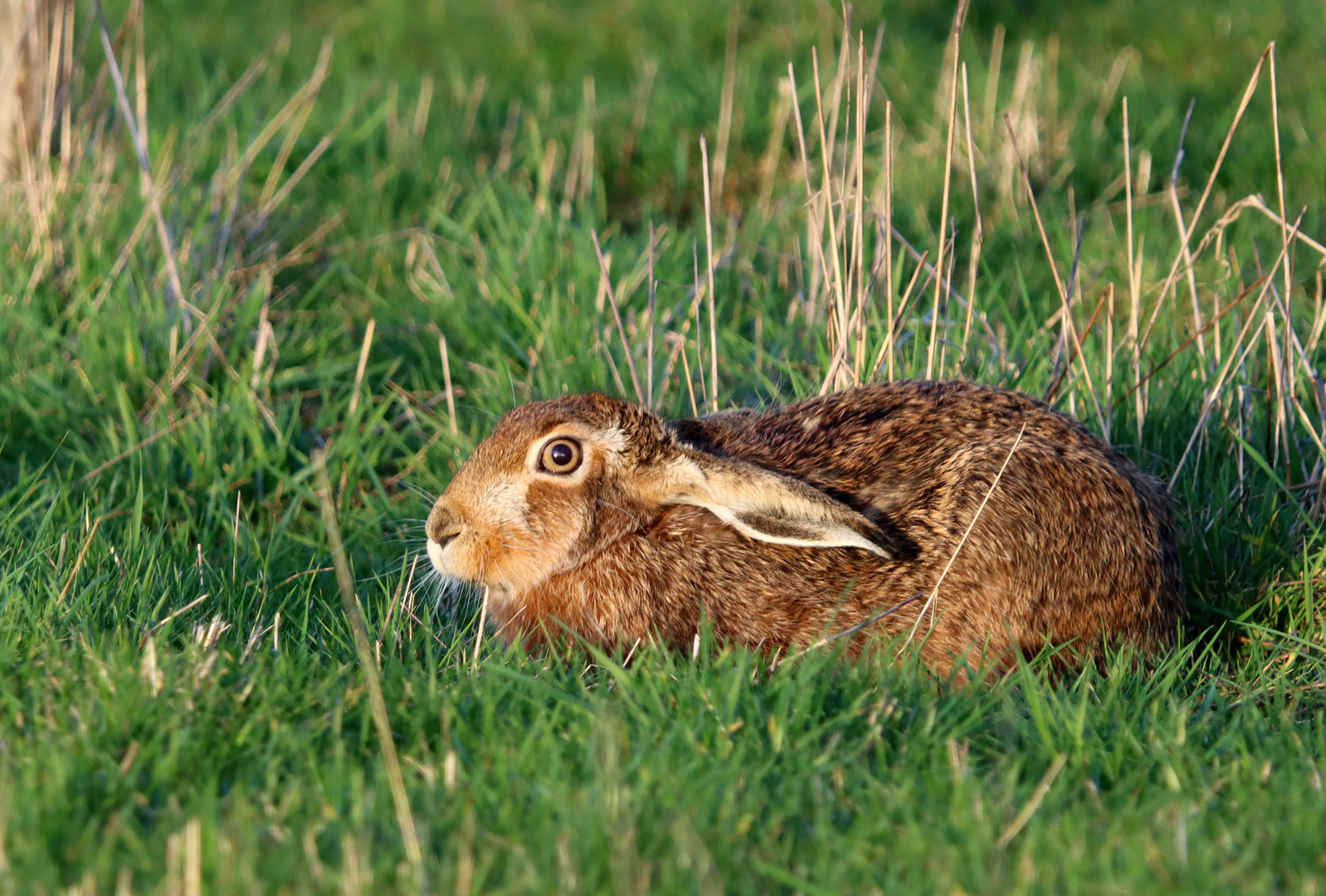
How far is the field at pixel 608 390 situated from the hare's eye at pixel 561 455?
21.4 inches

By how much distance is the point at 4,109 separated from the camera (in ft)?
21.1

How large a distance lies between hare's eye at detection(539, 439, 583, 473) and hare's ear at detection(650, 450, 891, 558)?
358mm

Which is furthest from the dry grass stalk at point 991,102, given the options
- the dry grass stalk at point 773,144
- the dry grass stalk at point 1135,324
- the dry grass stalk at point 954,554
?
the dry grass stalk at point 954,554

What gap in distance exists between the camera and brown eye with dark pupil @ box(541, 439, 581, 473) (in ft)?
13.5

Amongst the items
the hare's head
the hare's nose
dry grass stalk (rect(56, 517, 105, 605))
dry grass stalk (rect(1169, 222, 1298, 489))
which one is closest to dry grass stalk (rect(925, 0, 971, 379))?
dry grass stalk (rect(1169, 222, 1298, 489))

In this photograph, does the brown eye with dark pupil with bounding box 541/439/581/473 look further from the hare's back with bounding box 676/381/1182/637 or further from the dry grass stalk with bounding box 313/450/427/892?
the dry grass stalk with bounding box 313/450/427/892

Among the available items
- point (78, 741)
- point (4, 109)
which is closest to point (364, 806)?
point (78, 741)

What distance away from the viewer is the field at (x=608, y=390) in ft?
8.88

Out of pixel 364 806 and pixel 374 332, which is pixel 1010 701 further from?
pixel 374 332

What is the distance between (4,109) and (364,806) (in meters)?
4.97

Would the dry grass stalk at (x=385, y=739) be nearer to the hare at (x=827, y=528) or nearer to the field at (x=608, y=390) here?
the field at (x=608, y=390)

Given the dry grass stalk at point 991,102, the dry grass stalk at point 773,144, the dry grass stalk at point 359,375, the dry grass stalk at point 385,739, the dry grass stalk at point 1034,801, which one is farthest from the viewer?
the dry grass stalk at point 991,102

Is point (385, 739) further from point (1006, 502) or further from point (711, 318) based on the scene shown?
point (711, 318)

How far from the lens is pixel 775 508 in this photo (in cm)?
373
